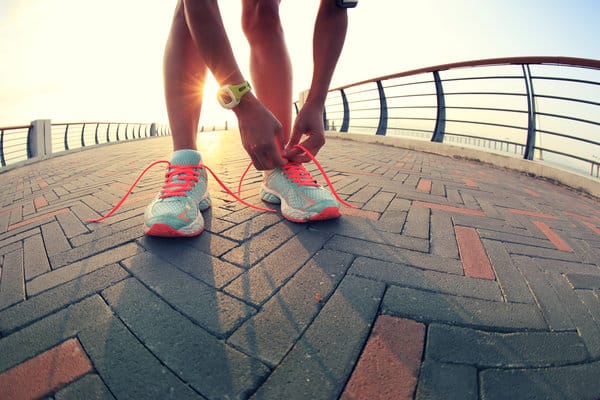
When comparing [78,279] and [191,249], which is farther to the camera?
[191,249]

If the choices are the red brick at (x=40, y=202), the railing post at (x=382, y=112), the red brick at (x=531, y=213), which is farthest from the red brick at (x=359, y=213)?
the railing post at (x=382, y=112)

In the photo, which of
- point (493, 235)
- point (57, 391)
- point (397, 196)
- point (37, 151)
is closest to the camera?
point (57, 391)

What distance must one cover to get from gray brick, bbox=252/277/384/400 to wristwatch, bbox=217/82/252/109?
31.9 inches

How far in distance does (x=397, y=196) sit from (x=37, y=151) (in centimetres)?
800

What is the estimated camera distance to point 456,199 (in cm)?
→ 190

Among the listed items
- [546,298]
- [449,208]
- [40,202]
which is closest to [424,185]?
[449,208]

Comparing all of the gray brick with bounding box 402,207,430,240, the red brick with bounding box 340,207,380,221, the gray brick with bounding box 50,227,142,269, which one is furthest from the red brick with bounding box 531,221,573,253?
the gray brick with bounding box 50,227,142,269

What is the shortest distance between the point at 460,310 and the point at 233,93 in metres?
1.07

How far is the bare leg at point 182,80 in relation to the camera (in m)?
1.36

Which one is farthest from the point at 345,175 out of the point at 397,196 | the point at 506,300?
the point at 506,300

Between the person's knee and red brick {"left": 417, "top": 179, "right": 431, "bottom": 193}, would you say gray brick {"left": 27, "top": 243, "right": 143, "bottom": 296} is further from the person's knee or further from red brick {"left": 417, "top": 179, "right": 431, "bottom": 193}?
red brick {"left": 417, "top": 179, "right": 431, "bottom": 193}

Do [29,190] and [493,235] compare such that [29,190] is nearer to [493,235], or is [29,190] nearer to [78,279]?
[78,279]

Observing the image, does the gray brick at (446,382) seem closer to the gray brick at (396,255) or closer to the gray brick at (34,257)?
the gray brick at (396,255)

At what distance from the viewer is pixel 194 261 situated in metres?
0.98
